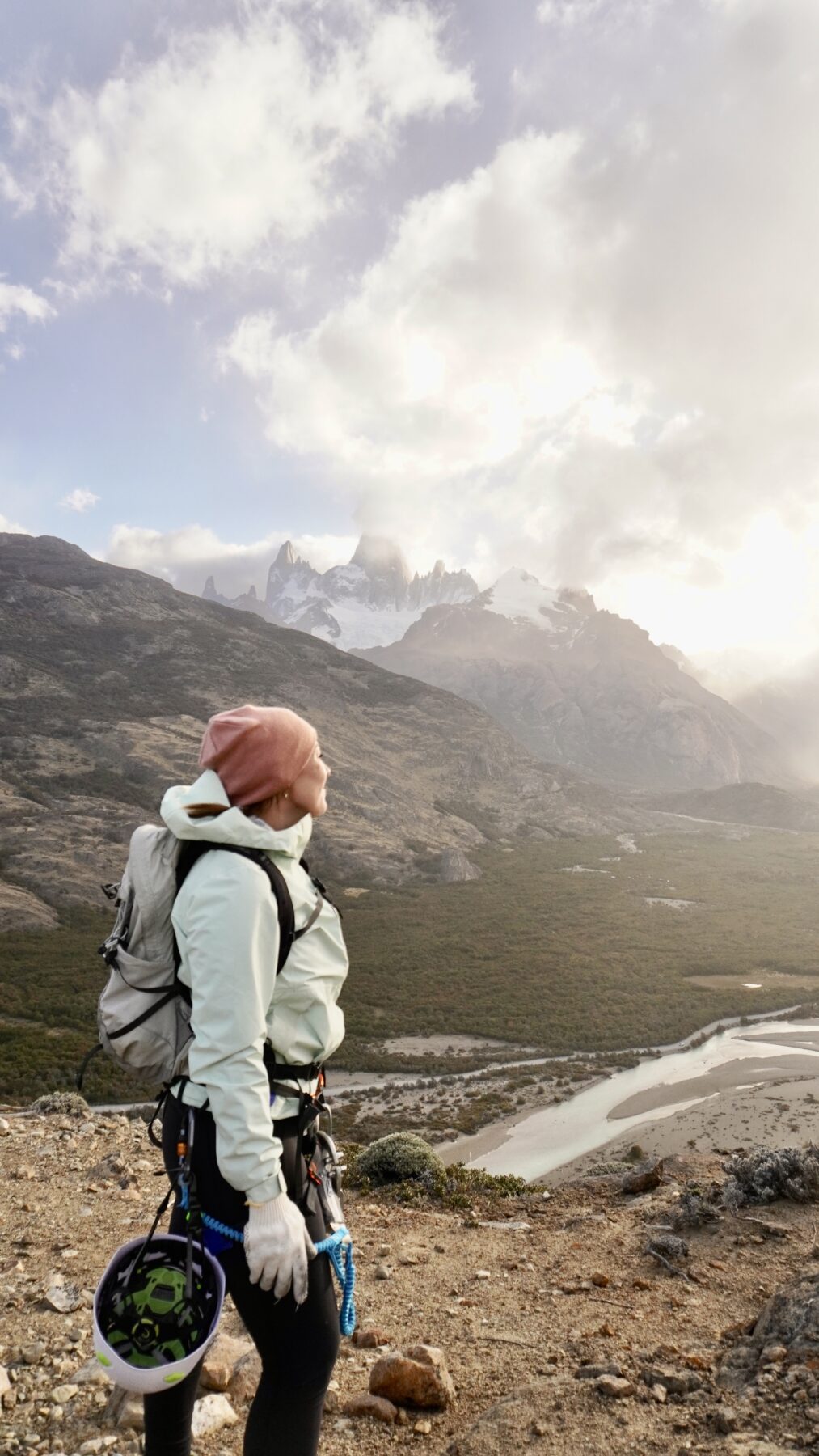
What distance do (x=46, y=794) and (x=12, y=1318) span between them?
5945cm

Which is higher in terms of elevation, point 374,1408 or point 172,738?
point 172,738

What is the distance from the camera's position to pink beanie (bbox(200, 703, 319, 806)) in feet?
7.27

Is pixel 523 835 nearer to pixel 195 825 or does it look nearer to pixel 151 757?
pixel 151 757

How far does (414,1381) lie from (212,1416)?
1.07m

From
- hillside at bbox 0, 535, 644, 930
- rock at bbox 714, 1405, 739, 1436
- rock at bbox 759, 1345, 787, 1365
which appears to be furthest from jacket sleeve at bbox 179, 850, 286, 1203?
hillside at bbox 0, 535, 644, 930

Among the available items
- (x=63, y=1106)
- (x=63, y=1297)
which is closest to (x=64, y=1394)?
(x=63, y=1297)

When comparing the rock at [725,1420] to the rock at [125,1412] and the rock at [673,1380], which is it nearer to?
the rock at [673,1380]

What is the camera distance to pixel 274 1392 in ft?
6.70

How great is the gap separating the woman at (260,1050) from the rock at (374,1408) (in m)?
2.11

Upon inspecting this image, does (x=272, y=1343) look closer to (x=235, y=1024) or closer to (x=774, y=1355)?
(x=235, y=1024)

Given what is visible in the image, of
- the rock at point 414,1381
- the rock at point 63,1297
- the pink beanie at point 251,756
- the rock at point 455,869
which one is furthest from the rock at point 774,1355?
the rock at point 455,869

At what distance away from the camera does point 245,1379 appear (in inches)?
151

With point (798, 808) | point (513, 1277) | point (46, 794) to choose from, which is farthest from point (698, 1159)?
point (798, 808)

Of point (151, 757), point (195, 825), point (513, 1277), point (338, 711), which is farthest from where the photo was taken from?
point (338, 711)
